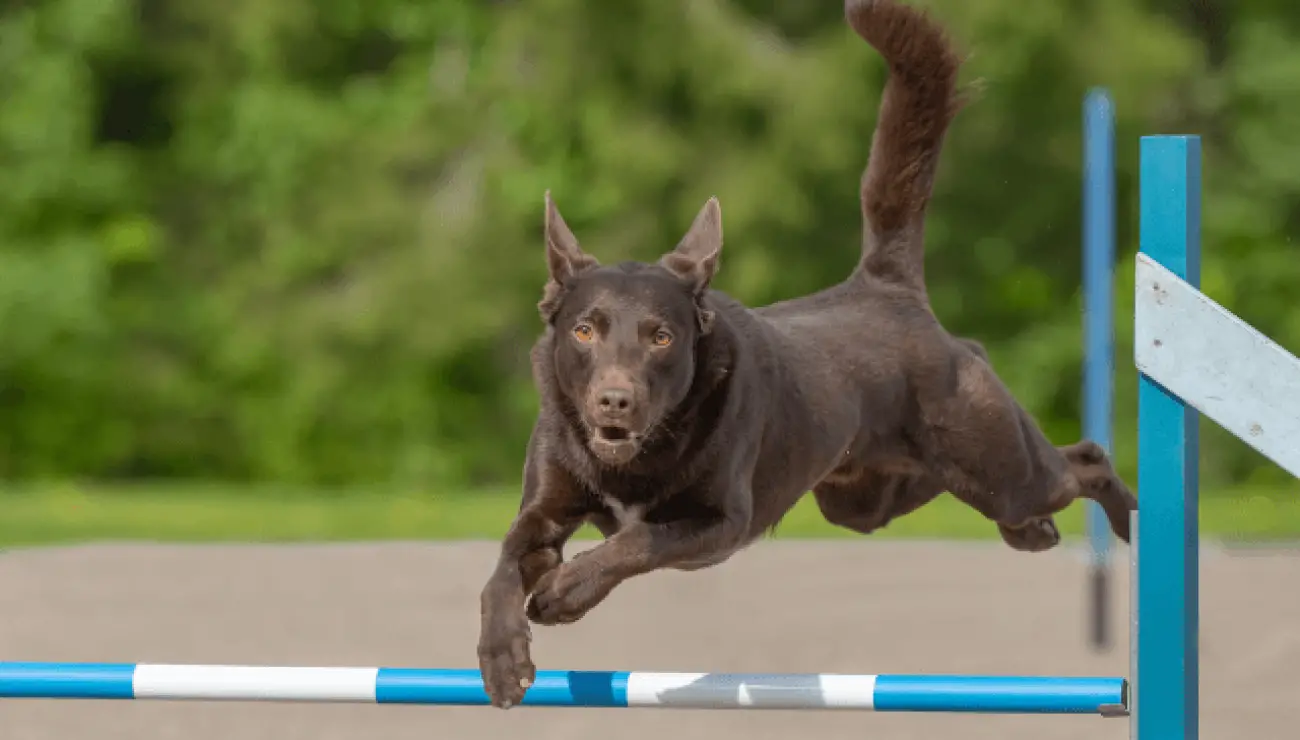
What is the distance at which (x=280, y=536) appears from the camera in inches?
427

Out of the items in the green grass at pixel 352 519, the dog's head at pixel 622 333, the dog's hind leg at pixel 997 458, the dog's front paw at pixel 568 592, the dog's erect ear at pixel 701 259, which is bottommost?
the green grass at pixel 352 519

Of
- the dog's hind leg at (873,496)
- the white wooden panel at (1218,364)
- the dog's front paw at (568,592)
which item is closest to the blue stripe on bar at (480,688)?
the dog's front paw at (568,592)

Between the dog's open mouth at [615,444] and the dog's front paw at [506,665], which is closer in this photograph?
the dog's front paw at [506,665]

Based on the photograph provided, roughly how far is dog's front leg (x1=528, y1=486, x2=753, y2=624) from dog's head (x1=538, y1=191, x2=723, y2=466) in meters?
0.17

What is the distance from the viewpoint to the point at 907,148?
15.3ft

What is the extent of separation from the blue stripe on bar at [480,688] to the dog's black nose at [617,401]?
0.47 metres

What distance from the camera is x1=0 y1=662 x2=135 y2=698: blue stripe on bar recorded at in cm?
346

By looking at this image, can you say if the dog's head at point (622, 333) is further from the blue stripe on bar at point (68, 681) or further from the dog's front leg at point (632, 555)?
the blue stripe on bar at point (68, 681)

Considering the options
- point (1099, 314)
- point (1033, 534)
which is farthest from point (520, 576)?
point (1099, 314)

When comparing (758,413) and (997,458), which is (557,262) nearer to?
(758,413)

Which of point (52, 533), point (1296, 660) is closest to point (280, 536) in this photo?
point (52, 533)

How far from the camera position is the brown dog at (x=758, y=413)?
11.5 ft

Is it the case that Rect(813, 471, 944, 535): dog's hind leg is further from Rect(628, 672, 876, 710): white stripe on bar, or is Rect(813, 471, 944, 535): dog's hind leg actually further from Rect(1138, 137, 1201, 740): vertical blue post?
Rect(1138, 137, 1201, 740): vertical blue post

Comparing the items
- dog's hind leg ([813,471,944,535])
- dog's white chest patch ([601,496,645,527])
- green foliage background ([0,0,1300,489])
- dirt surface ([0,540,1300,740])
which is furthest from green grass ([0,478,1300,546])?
dog's white chest patch ([601,496,645,527])
